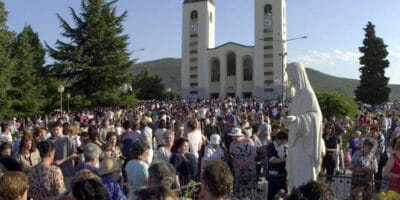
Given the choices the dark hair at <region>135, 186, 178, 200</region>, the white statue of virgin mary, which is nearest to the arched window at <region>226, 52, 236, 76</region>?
the white statue of virgin mary

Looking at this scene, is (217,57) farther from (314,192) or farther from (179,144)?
(314,192)

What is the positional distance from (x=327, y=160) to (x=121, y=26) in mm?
39361

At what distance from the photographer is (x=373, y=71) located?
5616cm

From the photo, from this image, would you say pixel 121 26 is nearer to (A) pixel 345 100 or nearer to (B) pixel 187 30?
(A) pixel 345 100

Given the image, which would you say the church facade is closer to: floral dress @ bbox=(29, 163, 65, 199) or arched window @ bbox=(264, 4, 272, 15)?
arched window @ bbox=(264, 4, 272, 15)

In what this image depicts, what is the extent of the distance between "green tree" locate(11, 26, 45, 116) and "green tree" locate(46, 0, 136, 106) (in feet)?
7.83

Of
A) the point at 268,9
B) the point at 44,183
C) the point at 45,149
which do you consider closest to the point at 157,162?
the point at 44,183

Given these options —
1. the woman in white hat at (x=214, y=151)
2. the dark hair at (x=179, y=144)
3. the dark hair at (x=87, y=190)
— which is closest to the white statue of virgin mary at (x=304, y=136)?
the dark hair at (x=179, y=144)

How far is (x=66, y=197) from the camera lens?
4094mm

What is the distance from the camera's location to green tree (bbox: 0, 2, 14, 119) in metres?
37.8

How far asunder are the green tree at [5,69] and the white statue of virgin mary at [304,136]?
34067 mm

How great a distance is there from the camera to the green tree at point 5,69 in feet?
124

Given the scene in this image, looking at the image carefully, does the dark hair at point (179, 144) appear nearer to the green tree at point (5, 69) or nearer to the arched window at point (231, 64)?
the green tree at point (5, 69)

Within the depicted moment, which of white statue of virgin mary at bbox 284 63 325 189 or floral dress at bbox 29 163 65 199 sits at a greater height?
white statue of virgin mary at bbox 284 63 325 189
